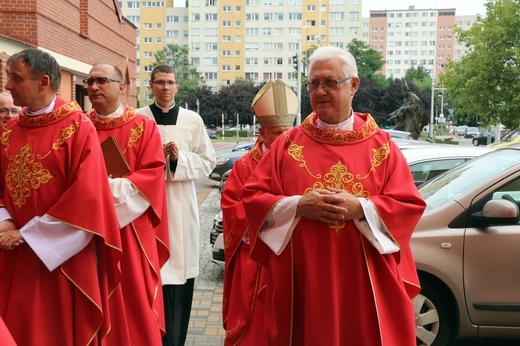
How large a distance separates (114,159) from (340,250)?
1.66 m

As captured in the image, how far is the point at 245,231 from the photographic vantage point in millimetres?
4156

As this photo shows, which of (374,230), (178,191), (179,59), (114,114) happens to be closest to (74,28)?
(178,191)

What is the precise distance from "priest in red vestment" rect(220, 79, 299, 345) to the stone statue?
24282mm

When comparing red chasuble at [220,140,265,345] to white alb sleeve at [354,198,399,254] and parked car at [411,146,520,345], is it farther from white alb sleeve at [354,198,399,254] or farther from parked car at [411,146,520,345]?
parked car at [411,146,520,345]

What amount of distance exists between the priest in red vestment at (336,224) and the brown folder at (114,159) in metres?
1.05

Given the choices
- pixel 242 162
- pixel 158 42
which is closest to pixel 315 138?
pixel 242 162

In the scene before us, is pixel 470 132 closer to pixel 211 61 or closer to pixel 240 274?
pixel 211 61

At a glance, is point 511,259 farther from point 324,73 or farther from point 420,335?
point 324,73

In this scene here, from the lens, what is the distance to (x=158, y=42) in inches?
4171

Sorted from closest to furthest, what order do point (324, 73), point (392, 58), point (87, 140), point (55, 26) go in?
point (324, 73), point (87, 140), point (55, 26), point (392, 58)

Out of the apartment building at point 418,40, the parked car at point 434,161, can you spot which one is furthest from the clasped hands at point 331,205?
the apartment building at point 418,40

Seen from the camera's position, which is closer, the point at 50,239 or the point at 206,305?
the point at 50,239

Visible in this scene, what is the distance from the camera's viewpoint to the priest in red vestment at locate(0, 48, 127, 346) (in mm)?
3268

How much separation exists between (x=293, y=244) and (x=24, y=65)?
171cm
